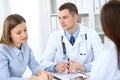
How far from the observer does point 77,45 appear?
2.30 metres

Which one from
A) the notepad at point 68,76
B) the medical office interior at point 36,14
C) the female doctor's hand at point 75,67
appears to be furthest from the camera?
the medical office interior at point 36,14

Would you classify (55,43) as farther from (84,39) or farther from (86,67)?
(86,67)

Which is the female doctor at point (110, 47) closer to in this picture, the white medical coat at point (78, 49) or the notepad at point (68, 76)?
the notepad at point (68, 76)

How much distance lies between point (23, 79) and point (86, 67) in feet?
2.04

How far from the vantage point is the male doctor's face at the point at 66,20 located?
2.32m

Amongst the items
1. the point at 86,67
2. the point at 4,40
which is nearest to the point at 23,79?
the point at 4,40

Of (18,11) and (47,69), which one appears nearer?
(47,69)

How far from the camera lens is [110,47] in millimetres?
1295

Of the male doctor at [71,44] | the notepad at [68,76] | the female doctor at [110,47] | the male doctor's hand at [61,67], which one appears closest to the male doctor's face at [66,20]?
the male doctor at [71,44]

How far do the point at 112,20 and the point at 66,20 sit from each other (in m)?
1.15

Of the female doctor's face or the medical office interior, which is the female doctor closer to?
the female doctor's face

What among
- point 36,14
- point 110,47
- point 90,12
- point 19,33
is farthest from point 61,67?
point 36,14

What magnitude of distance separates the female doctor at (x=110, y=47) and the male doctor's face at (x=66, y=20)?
3.35 ft

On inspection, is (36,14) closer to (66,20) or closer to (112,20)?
(66,20)
